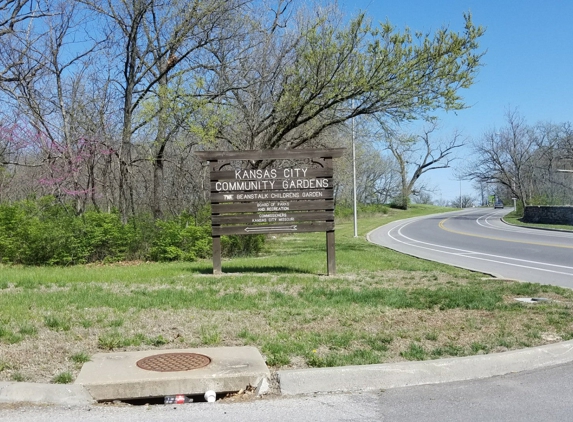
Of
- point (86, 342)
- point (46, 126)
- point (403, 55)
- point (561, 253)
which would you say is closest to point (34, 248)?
point (46, 126)

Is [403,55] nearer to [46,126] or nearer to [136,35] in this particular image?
[136,35]

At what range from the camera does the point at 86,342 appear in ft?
20.4

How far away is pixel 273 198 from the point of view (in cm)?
1226

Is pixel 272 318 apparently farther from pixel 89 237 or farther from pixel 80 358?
pixel 89 237

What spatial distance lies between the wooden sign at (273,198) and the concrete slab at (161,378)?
22.1ft

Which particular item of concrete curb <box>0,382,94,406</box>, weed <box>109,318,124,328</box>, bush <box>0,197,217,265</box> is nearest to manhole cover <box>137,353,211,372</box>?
concrete curb <box>0,382,94,406</box>

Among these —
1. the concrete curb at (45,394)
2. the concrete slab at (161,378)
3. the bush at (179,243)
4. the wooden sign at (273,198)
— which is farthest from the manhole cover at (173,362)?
the bush at (179,243)

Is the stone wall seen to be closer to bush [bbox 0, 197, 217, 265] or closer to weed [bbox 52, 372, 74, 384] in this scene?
bush [bbox 0, 197, 217, 265]

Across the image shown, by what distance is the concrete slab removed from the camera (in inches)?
191

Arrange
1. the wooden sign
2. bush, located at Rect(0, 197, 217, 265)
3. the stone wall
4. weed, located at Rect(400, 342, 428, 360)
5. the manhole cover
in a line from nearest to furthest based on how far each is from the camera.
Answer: the manhole cover, weed, located at Rect(400, 342, 428, 360), the wooden sign, bush, located at Rect(0, 197, 217, 265), the stone wall

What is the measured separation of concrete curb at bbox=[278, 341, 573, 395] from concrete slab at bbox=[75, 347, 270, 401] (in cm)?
35

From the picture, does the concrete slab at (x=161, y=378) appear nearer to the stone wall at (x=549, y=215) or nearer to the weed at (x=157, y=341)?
the weed at (x=157, y=341)

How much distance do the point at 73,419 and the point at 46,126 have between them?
16248 mm

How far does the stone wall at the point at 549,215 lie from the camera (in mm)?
39938
